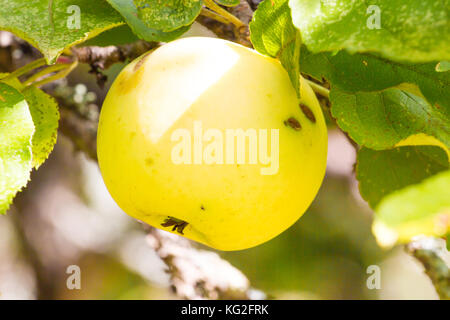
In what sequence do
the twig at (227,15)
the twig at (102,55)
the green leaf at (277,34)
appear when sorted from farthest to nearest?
1. the twig at (102,55)
2. the twig at (227,15)
3. the green leaf at (277,34)

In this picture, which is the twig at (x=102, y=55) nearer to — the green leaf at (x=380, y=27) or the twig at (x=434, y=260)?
the green leaf at (x=380, y=27)

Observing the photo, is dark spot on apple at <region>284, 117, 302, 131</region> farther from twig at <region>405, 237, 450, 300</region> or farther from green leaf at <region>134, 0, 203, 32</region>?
twig at <region>405, 237, 450, 300</region>

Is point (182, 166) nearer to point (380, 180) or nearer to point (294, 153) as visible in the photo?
point (294, 153)

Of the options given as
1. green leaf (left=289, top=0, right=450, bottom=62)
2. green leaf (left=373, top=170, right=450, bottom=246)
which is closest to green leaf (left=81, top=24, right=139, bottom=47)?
green leaf (left=289, top=0, right=450, bottom=62)

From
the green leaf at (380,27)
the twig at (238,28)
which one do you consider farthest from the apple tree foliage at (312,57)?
the twig at (238,28)

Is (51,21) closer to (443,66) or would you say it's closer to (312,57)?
(312,57)

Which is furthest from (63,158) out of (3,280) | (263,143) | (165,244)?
(263,143)
